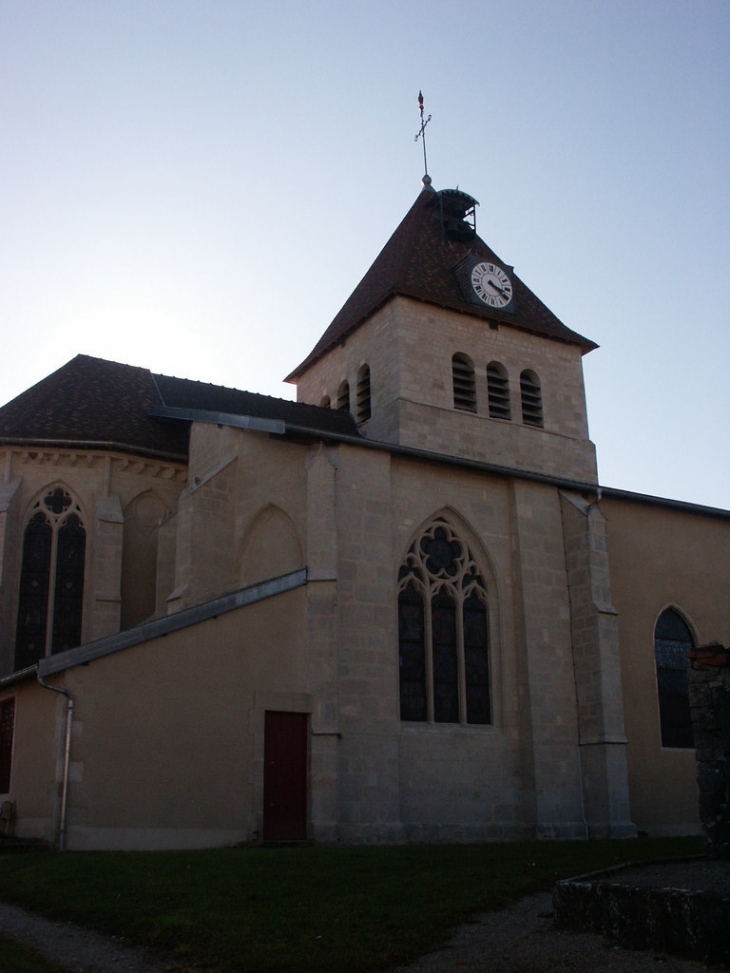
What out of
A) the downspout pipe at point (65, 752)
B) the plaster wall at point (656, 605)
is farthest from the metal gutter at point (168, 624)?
the plaster wall at point (656, 605)

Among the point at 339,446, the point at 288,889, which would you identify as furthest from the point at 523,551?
the point at 288,889

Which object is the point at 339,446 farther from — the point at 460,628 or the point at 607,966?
the point at 607,966

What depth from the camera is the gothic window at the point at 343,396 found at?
1053 inches

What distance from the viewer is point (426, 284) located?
85.0 feet

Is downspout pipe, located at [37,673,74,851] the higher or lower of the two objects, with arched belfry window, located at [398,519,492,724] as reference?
lower

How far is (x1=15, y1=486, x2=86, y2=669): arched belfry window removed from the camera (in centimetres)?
2077

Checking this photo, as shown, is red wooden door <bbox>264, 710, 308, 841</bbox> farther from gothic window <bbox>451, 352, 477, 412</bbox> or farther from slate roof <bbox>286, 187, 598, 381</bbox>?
slate roof <bbox>286, 187, 598, 381</bbox>

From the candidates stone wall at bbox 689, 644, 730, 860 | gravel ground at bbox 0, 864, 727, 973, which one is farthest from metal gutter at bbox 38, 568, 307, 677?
stone wall at bbox 689, 644, 730, 860

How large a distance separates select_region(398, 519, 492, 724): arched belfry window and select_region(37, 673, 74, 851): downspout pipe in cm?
628

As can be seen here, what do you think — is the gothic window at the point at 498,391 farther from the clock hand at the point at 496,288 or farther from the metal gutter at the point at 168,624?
the metal gutter at the point at 168,624

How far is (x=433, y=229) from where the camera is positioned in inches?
1134

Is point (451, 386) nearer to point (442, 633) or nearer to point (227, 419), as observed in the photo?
point (227, 419)

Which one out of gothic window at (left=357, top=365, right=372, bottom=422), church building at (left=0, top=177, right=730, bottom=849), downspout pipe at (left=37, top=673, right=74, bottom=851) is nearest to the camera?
downspout pipe at (left=37, top=673, right=74, bottom=851)

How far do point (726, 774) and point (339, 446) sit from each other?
965cm
